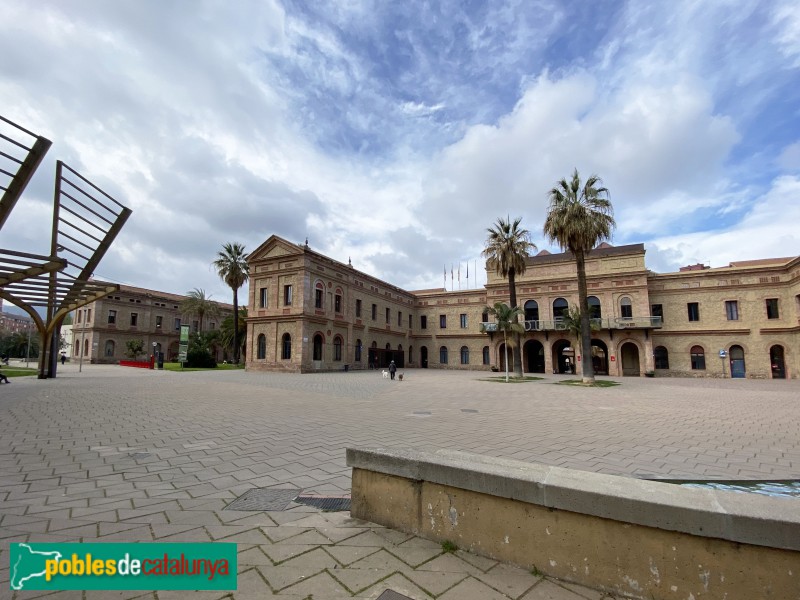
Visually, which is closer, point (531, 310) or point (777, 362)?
point (777, 362)

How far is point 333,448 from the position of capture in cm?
679

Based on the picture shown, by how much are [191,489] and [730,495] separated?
5.08 metres

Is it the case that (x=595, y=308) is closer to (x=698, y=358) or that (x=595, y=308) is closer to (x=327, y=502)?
(x=698, y=358)

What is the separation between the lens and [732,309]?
111ft

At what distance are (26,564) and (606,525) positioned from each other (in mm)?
3930

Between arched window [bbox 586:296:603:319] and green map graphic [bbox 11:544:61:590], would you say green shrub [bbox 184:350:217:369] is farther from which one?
green map graphic [bbox 11:544:61:590]

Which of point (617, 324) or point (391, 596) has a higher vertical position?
point (617, 324)

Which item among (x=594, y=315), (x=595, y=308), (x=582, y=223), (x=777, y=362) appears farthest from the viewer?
(x=594, y=315)

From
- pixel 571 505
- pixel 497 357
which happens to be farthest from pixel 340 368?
pixel 571 505

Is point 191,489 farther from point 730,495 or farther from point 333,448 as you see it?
point 730,495

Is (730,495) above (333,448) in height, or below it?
above

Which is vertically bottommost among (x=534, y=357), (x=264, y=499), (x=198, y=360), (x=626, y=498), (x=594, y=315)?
(x=264, y=499)

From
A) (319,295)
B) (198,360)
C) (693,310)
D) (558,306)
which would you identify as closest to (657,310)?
(693,310)

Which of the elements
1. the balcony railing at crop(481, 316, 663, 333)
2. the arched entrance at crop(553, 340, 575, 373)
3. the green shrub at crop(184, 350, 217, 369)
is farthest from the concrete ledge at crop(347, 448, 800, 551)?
the green shrub at crop(184, 350, 217, 369)
